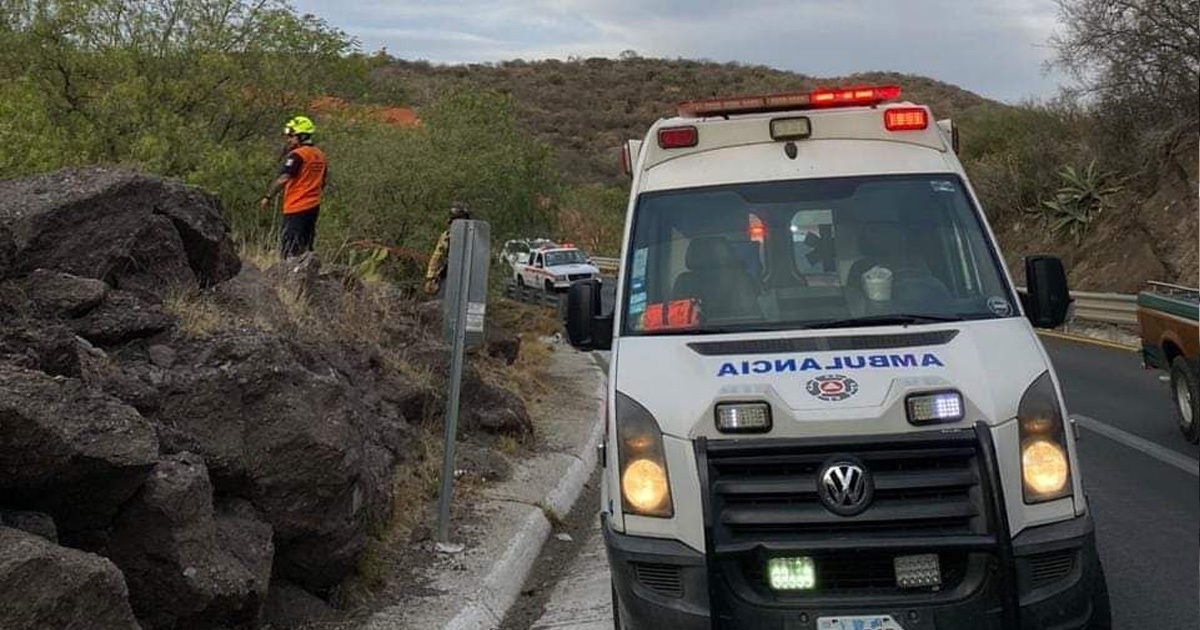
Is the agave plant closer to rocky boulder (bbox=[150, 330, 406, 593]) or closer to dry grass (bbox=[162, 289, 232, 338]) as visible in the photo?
dry grass (bbox=[162, 289, 232, 338])

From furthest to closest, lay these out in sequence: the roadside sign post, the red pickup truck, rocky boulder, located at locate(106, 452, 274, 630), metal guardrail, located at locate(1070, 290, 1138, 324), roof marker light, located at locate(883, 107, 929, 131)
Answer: metal guardrail, located at locate(1070, 290, 1138, 324) < the red pickup truck < the roadside sign post < roof marker light, located at locate(883, 107, 929, 131) < rocky boulder, located at locate(106, 452, 274, 630)

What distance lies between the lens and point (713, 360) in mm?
4977

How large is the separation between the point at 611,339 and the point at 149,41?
11530 mm

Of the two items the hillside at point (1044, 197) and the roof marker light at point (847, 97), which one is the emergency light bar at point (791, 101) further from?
the hillside at point (1044, 197)

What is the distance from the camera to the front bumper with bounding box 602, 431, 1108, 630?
4.30 metres

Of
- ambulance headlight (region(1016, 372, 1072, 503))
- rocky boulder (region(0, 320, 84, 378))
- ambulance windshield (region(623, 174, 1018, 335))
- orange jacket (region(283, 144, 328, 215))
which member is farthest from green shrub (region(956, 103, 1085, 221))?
rocky boulder (region(0, 320, 84, 378))

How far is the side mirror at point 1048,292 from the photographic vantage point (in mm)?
5742

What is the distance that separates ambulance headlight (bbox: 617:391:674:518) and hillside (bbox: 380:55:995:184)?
66276mm

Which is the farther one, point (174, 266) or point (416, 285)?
point (416, 285)

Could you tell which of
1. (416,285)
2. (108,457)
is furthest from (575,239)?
(108,457)

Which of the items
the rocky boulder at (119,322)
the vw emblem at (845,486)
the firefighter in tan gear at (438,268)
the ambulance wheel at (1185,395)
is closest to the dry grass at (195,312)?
the rocky boulder at (119,322)

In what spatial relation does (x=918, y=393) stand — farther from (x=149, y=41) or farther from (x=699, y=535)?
(x=149, y=41)

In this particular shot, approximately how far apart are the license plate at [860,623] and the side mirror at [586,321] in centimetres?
201

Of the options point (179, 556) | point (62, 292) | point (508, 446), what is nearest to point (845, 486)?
point (179, 556)
